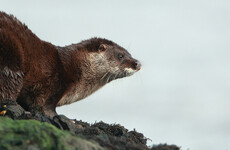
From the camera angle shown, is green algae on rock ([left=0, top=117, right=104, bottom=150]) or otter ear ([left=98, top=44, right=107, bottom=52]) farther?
otter ear ([left=98, top=44, right=107, bottom=52])

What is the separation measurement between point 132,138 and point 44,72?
268 cm

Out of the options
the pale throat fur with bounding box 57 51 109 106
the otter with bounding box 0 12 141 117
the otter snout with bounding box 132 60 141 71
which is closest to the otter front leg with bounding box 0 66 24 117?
the otter with bounding box 0 12 141 117

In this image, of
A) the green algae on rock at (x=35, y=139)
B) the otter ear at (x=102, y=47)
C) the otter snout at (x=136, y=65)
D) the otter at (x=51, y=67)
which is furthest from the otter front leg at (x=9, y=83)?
the green algae on rock at (x=35, y=139)

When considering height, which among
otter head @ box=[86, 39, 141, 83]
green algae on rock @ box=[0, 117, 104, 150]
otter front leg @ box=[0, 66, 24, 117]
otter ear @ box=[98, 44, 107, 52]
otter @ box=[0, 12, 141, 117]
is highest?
otter ear @ box=[98, 44, 107, 52]

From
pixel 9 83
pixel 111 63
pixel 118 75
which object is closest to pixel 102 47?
pixel 111 63

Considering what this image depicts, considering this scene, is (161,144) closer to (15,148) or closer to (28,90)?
(15,148)

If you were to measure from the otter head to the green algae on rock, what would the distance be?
5545 millimetres

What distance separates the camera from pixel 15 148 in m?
3.77

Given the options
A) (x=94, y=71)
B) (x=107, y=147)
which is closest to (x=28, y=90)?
(x=94, y=71)

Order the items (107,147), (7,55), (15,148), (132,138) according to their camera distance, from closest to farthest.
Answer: (15,148), (107,147), (132,138), (7,55)

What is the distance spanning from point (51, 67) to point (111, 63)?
1.76 m

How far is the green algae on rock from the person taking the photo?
3.87m

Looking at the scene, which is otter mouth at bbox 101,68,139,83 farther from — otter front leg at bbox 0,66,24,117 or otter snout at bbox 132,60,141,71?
otter front leg at bbox 0,66,24,117

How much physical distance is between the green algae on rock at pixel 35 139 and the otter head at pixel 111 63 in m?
5.54
